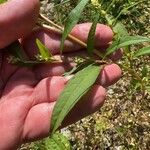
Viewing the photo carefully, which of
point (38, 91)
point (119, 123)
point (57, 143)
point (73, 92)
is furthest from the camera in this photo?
point (119, 123)

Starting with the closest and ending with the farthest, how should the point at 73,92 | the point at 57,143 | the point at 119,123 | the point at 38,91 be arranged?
1. the point at 73,92
2. the point at 38,91
3. the point at 57,143
4. the point at 119,123

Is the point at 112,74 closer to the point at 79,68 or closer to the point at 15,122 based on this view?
the point at 79,68

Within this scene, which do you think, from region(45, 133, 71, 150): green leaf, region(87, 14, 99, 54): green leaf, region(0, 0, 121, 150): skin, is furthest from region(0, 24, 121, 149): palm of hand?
region(45, 133, 71, 150): green leaf

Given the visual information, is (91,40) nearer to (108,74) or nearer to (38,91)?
(108,74)

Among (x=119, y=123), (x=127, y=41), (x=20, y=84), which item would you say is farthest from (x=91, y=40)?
(x=119, y=123)

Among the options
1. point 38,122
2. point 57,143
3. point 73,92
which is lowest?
point 57,143

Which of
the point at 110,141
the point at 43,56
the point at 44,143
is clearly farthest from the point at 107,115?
the point at 43,56

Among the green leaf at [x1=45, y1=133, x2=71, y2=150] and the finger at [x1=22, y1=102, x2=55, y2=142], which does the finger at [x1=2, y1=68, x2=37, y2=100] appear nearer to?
the finger at [x1=22, y1=102, x2=55, y2=142]

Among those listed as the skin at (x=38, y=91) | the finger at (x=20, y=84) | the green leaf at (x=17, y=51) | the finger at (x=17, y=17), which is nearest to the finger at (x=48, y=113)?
the skin at (x=38, y=91)

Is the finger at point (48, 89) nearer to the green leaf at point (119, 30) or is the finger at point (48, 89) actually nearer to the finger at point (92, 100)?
the finger at point (92, 100)
